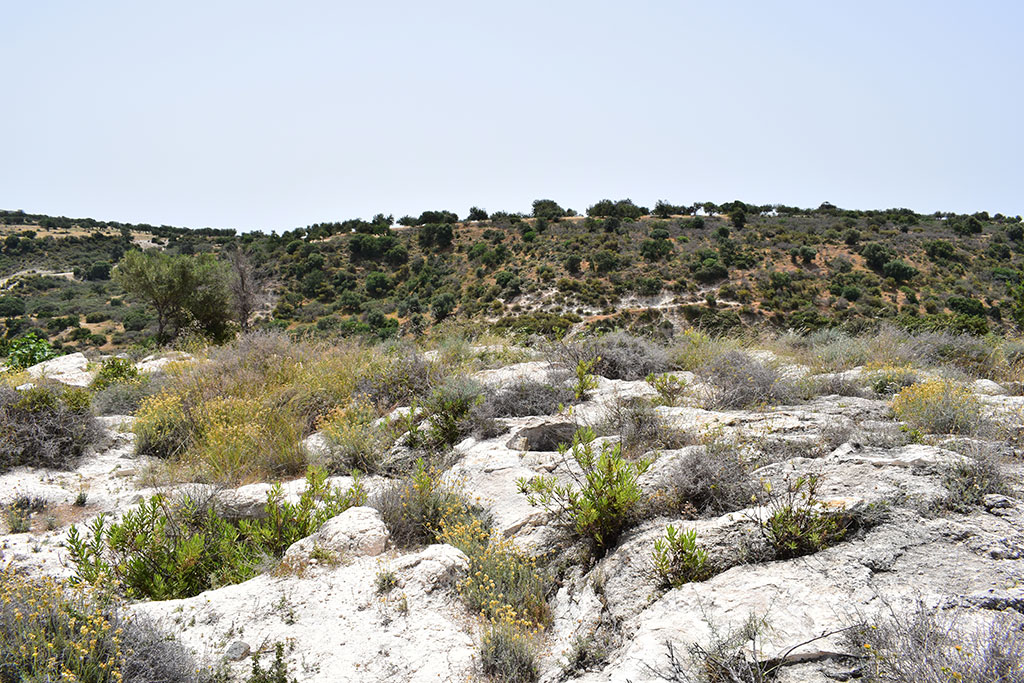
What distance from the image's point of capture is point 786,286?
35.7 metres

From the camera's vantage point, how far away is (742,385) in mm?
6109

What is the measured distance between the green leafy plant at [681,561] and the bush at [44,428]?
6254 millimetres

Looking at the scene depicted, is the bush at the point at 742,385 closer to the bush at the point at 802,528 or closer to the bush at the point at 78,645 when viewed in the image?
the bush at the point at 802,528

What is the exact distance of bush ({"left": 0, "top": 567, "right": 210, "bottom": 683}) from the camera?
2.28 metres

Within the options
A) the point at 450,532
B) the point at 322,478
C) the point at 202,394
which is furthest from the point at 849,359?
the point at 202,394

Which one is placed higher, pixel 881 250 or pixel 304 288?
pixel 881 250

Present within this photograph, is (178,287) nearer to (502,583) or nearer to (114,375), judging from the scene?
(114,375)

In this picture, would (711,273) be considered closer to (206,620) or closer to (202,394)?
(202,394)

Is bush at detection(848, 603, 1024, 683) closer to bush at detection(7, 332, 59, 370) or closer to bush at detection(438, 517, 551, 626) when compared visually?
bush at detection(438, 517, 551, 626)

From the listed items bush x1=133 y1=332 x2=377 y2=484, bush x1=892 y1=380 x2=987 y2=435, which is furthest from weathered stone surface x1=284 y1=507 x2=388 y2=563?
bush x1=892 y1=380 x2=987 y2=435

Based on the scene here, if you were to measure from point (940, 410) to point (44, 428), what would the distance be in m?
9.16

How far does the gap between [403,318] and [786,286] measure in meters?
27.0

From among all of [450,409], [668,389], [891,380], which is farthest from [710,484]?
[891,380]

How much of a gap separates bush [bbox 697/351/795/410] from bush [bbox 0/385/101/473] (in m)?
7.30
